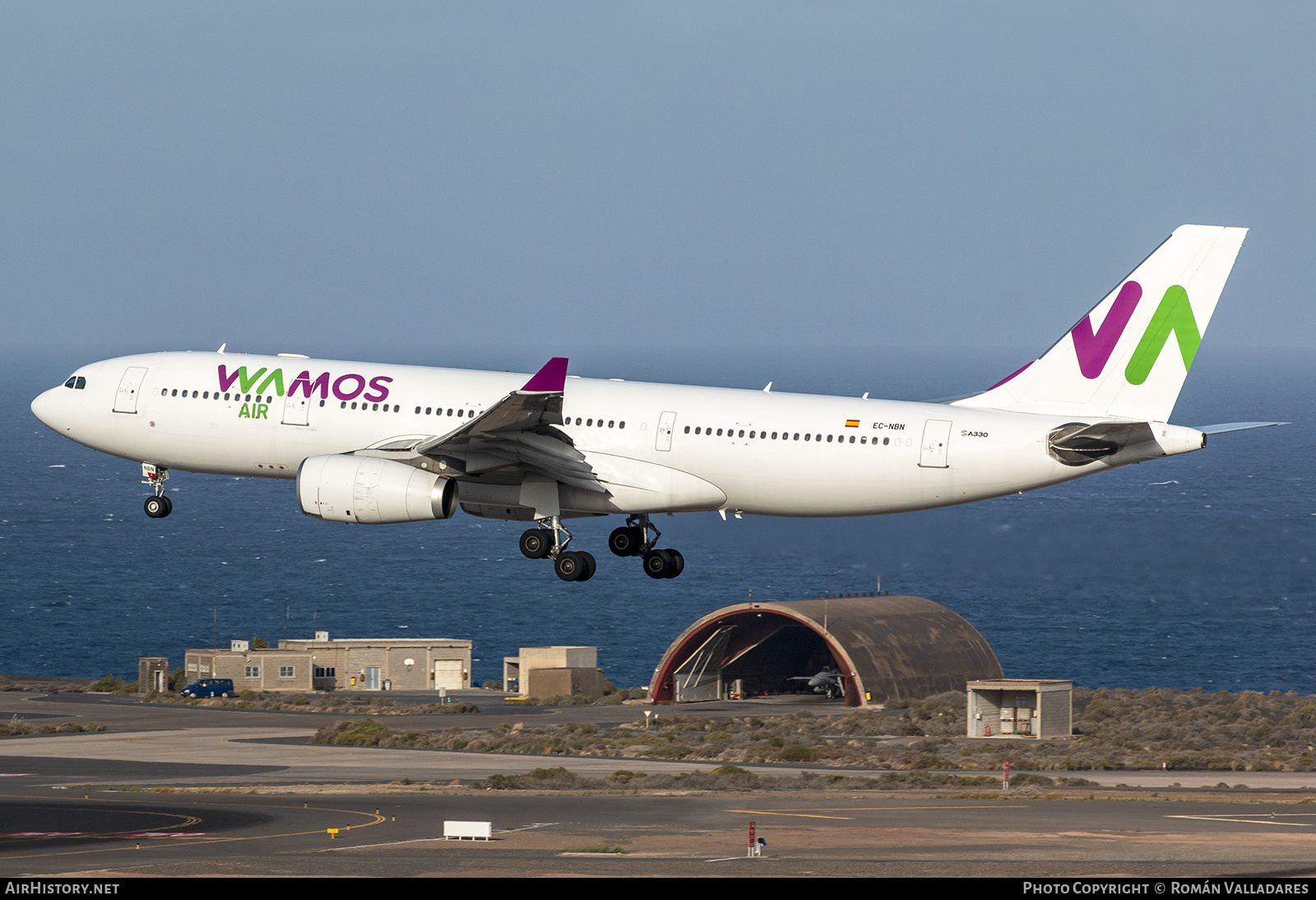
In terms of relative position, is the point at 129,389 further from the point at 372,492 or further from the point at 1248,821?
the point at 1248,821

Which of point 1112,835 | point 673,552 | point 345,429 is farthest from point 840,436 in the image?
point 1112,835

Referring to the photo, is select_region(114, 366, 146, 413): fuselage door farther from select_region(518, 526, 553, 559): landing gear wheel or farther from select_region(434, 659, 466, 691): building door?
select_region(434, 659, 466, 691): building door

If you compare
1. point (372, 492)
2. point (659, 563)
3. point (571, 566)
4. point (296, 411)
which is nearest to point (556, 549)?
point (571, 566)

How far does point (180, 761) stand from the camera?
8325 centimetres

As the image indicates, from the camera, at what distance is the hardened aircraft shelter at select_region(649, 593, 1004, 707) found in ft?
356

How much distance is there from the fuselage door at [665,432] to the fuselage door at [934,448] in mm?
7251

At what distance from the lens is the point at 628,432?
159 ft

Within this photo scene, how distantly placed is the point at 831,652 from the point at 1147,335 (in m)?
69.7

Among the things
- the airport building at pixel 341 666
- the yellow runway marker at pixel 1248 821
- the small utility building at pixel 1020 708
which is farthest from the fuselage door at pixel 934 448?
the airport building at pixel 341 666

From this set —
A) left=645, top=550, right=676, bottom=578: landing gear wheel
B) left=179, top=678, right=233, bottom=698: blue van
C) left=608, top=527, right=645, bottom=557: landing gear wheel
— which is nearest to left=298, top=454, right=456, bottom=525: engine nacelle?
A: left=608, top=527, right=645, bottom=557: landing gear wheel

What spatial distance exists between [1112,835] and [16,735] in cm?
6548

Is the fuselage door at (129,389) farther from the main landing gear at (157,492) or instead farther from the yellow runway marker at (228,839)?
the yellow runway marker at (228,839)

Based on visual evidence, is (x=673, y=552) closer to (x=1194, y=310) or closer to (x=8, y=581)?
(x=1194, y=310)

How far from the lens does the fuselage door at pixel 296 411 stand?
A: 50.6m
